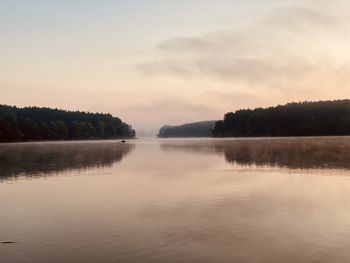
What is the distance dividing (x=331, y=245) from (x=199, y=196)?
42.8ft

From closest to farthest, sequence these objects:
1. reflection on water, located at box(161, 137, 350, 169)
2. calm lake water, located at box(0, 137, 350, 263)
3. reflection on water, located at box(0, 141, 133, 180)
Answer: calm lake water, located at box(0, 137, 350, 263), reflection on water, located at box(0, 141, 133, 180), reflection on water, located at box(161, 137, 350, 169)

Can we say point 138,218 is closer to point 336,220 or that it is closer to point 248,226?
point 248,226

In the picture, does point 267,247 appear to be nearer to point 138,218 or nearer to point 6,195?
point 138,218

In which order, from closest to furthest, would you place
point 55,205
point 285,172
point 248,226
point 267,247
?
point 267,247 → point 248,226 → point 55,205 → point 285,172

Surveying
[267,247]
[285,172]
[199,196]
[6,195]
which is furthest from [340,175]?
[6,195]

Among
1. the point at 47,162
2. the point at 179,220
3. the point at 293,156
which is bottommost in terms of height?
the point at 179,220

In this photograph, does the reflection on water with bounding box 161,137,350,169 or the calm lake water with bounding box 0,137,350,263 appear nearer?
the calm lake water with bounding box 0,137,350,263

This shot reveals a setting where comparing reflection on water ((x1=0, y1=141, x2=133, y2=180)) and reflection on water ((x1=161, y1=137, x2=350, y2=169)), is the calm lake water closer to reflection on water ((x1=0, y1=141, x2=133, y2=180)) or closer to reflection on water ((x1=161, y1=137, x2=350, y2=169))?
reflection on water ((x1=0, y1=141, x2=133, y2=180))

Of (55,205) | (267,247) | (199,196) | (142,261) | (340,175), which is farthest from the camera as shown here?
(340,175)

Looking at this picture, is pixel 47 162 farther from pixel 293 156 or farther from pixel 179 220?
pixel 179 220

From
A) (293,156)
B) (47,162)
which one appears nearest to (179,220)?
(47,162)

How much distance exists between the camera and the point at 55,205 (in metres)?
25.9

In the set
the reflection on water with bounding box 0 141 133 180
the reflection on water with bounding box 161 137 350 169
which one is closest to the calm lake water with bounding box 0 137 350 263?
the reflection on water with bounding box 0 141 133 180

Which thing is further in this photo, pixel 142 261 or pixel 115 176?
pixel 115 176
